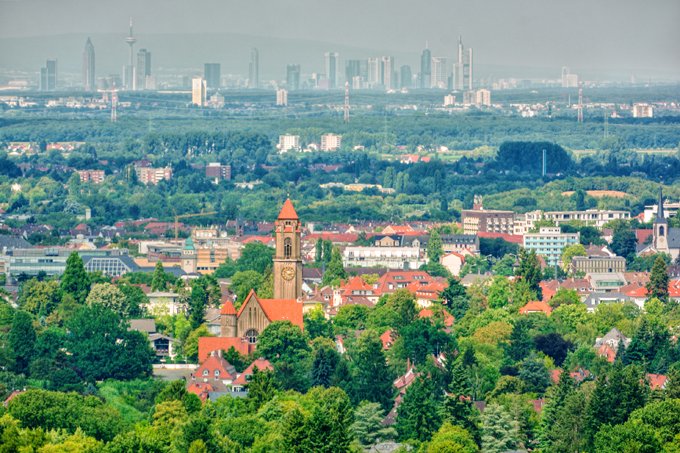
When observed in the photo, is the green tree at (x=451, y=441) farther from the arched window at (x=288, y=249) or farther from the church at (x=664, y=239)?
the church at (x=664, y=239)

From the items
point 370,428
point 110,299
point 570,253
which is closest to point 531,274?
point 110,299

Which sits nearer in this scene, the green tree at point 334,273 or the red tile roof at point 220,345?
the red tile roof at point 220,345

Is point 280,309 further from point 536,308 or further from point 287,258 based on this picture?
point 536,308

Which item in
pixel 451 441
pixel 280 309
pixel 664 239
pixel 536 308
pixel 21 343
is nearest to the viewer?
pixel 451 441

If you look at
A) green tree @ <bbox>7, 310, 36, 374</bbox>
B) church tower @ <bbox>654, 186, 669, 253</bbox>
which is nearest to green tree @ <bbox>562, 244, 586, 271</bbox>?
church tower @ <bbox>654, 186, 669, 253</bbox>

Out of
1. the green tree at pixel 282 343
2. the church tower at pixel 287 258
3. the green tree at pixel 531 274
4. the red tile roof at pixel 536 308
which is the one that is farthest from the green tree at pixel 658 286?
the green tree at pixel 282 343
